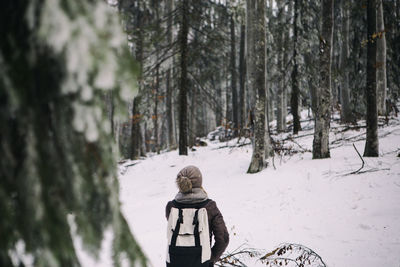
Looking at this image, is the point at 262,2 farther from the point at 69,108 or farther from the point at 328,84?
the point at 69,108

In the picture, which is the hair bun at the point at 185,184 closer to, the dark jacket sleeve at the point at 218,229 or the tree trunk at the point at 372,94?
the dark jacket sleeve at the point at 218,229

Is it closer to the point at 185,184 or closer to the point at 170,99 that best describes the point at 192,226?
the point at 185,184

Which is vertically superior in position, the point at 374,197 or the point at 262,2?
the point at 262,2

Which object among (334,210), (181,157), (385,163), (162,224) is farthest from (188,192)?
(181,157)

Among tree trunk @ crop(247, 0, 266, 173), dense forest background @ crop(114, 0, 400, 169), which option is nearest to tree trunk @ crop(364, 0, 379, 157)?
dense forest background @ crop(114, 0, 400, 169)

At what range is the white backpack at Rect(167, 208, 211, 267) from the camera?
2691 mm

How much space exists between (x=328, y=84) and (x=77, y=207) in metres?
8.66

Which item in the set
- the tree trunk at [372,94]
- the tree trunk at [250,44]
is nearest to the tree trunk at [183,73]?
the tree trunk at [250,44]

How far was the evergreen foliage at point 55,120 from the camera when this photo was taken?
83cm

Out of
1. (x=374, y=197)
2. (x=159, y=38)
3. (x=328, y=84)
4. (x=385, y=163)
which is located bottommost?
(x=374, y=197)

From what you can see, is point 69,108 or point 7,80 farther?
point 69,108

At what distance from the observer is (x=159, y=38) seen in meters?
11.2

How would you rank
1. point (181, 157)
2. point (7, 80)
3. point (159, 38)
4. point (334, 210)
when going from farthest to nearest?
point (181, 157), point (159, 38), point (334, 210), point (7, 80)

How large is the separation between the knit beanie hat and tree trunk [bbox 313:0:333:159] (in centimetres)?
657
